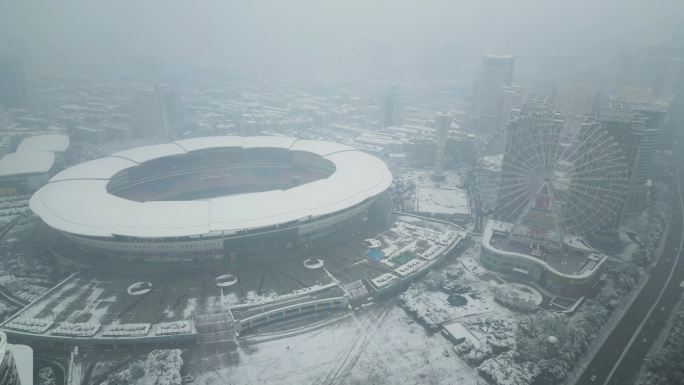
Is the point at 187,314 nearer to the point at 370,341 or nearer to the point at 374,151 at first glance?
the point at 370,341

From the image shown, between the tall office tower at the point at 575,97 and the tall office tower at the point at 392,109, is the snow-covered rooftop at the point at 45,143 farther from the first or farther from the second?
the tall office tower at the point at 575,97

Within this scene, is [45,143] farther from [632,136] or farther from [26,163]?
[632,136]

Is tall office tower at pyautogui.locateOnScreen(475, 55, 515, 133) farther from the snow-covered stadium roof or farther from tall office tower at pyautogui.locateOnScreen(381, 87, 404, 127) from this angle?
the snow-covered stadium roof

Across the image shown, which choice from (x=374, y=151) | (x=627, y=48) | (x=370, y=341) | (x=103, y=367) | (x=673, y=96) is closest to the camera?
(x=103, y=367)

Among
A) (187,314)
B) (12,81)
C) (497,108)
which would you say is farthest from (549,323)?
(12,81)

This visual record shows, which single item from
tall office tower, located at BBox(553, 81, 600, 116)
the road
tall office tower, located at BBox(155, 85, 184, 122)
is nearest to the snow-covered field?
the road

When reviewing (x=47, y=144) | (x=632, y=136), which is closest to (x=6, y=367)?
(x=632, y=136)
